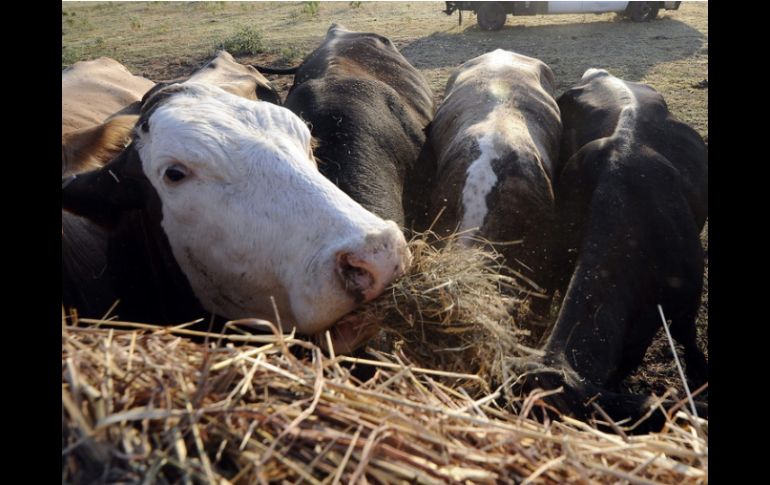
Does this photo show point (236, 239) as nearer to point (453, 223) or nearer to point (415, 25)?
point (453, 223)

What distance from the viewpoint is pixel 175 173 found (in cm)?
296

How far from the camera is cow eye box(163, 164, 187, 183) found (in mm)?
2941

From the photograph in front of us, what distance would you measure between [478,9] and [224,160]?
1567 cm

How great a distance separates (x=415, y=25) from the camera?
711 inches

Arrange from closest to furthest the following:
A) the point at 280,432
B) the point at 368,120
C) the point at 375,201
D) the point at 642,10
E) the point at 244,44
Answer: the point at 280,432 → the point at 375,201 → the point at 368,120 → the point at 244,44 → the point at 642,10

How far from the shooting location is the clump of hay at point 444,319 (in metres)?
2.68

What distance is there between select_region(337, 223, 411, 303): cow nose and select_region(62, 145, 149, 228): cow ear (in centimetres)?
119

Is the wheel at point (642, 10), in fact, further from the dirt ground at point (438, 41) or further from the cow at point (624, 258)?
the cow at point (624, 258)

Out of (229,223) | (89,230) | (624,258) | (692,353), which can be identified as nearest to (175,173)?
(229,223)

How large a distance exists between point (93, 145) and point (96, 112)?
8.42 ft

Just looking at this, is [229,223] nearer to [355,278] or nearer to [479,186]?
[355,278]

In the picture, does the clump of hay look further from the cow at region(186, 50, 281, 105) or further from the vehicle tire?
the vehicle tire
